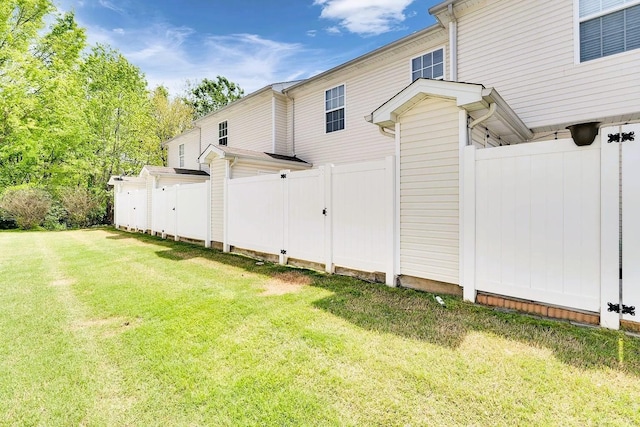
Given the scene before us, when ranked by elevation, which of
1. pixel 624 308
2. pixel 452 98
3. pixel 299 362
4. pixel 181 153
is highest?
pixel 181 153

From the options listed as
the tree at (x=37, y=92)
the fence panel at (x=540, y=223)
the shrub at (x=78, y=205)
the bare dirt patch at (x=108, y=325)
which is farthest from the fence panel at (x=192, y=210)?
the tree at (x=37, y=92)

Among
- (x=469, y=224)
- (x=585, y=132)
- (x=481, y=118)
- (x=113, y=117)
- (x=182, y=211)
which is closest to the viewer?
(x=585, y=132)

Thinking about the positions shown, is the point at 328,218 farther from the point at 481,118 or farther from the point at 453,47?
the point at 453,47

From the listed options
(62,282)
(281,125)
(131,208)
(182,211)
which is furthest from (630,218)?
(131,208)

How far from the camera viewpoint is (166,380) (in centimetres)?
246

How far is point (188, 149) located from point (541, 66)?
16705 millimetres

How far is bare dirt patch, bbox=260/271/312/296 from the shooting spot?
4.84 m

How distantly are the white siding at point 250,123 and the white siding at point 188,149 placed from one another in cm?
226

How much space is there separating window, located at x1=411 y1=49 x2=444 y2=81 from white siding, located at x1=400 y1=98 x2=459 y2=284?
13.0 feet

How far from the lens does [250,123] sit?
12.7 m

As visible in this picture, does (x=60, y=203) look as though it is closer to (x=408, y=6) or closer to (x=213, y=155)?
(x=213, y=155)

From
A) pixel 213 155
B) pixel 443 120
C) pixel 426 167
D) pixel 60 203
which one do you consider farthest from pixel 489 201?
pixel 60 203

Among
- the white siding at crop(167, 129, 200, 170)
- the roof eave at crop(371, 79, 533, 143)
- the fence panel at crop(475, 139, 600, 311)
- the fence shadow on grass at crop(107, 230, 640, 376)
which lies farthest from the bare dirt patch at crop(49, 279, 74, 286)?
the white siding at crop(167, 129, 200, 170)

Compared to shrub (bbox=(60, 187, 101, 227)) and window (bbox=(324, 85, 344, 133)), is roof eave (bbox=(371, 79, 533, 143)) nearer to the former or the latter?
window (bbox=(324, 85, 344, 133))
